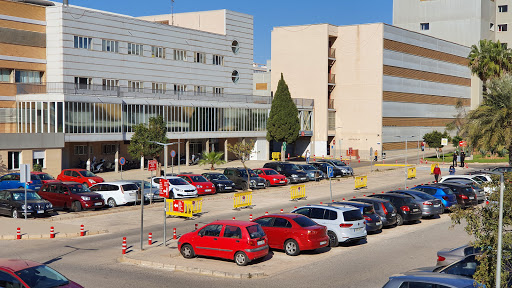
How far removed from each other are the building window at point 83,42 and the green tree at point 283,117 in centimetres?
2376

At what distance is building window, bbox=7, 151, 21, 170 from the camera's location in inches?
1955

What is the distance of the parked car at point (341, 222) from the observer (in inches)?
914

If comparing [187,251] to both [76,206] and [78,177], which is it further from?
[78,177]

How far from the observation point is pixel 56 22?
194 ft

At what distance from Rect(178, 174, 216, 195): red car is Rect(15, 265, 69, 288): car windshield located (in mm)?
26232

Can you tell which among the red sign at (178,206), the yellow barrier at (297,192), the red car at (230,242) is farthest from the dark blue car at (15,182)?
the red car at (230,242)

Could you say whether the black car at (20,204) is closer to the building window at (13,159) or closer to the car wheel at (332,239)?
the car wheel at (332,239)

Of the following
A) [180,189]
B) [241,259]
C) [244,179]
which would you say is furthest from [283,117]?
[241,259]

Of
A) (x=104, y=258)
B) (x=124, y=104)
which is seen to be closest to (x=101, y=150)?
(x=124, y=104)

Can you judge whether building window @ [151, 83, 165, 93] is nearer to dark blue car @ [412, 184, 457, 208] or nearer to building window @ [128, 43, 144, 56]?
building window @ [128, 43, 144, 56]

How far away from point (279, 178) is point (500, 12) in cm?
8456

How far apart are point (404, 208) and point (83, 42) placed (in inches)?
1669

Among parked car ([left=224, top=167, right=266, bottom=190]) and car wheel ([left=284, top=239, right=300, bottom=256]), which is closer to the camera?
car wheel ([left=284, top=239, right=300, bottom=256])

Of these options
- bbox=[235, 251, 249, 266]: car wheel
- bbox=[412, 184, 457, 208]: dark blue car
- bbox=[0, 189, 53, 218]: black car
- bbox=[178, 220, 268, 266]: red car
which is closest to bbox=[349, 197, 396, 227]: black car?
bbox=[412, 184, 457, 208]: dark blue car
